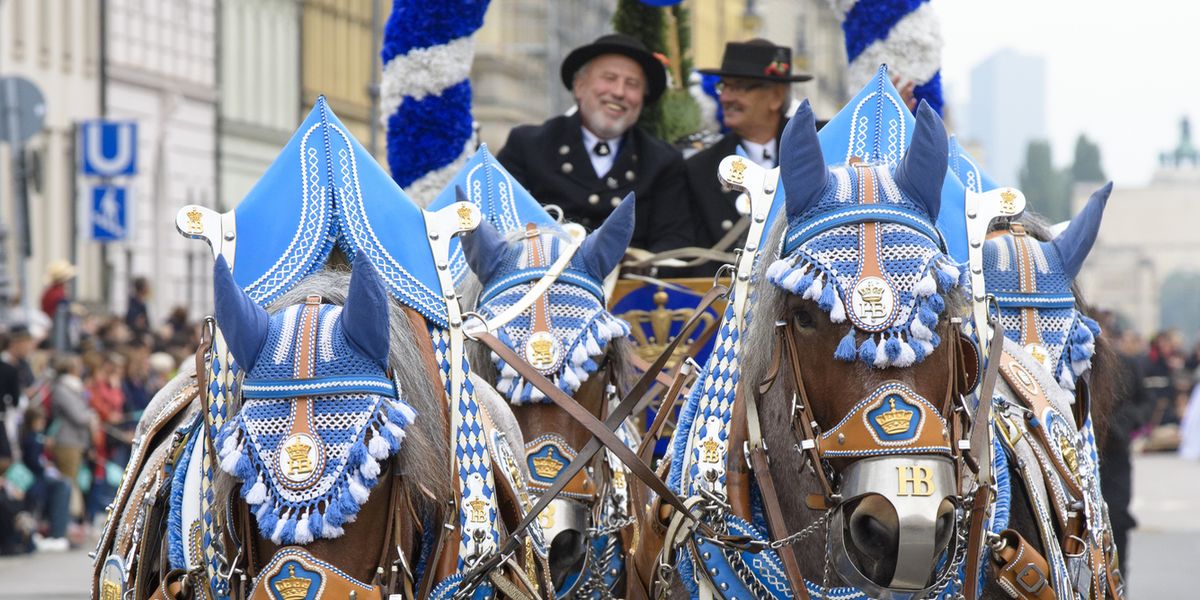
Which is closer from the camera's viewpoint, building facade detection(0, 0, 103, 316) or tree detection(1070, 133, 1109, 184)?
building facade detection(0, 0, 103, 316)

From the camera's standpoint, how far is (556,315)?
275 inches

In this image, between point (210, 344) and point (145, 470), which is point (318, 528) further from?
point (145, 470)

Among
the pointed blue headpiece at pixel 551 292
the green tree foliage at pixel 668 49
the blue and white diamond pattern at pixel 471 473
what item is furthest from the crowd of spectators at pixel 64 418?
the blue and white diamond pattern at pixel 471 473

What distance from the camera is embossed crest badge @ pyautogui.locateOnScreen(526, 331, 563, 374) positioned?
685 cm

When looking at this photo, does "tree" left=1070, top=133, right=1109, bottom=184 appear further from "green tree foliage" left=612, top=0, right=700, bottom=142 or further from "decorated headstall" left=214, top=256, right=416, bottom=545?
"decorated headstall" left=214, top=256, right=416, bottom=545

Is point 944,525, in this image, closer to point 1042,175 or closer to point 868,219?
point 868,219

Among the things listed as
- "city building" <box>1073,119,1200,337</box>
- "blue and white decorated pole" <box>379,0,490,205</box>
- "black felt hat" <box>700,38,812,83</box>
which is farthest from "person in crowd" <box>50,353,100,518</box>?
"city building" <box>1073,119,1200,337</box>

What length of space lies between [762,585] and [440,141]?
4.26 m

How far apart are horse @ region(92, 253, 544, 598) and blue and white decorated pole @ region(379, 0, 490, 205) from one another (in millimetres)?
4028

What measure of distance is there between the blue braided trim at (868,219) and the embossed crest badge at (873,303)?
220 mm

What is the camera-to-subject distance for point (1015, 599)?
570 centimetres

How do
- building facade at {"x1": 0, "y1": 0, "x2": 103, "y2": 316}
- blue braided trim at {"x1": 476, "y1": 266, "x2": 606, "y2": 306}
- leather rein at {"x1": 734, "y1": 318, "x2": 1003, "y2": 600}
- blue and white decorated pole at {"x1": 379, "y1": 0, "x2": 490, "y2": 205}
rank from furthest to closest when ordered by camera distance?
1. building facade at {"x1": 0, "y1": 0, "x2": 103, "y2": 316}
2. blue and white decorated pole at {"x1": 379, "y1": 0, "x2": 490, "y2": 205}
3. blue braided trim at {"x1": 476, "y1": 266, "x2": 606, "y2": 306}
4. leather rein at {"x1": 734, "y1": 318, "x2": 1003, "y2": 600}

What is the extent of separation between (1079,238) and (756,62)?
223 centimetres

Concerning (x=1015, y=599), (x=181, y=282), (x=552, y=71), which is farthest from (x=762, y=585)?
(x=552, y=71)
